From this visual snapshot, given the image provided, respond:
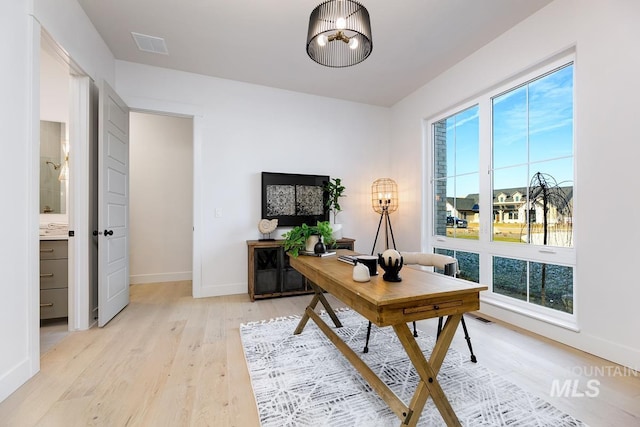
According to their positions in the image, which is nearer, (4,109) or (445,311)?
(445,311)

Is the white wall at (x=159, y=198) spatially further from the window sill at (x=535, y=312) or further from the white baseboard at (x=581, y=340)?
the white baseboard at (x=581, y=340)

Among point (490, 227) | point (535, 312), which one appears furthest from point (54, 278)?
point (535, 312)

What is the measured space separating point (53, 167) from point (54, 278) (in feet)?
4.88

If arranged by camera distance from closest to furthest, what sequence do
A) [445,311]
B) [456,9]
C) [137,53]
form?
1. [445,311]
2. [456,9]
3. [137,53]

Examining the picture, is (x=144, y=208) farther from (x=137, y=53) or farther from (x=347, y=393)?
(x=347, y=393)

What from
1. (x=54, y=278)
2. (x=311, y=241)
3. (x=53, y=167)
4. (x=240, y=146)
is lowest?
(x=54, y=278)

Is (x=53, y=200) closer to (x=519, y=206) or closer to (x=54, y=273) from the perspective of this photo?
(x=54, y=273)

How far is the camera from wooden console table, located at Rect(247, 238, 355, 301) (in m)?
3.55

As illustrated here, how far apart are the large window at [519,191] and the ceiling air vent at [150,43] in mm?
3535

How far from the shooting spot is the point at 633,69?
1972mm

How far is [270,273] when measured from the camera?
11.9ft

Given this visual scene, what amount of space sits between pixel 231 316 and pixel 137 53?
10.6 ft

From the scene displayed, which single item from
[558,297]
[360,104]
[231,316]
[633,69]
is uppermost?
[360,104]

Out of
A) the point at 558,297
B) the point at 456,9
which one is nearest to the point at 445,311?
the point at 558,297
